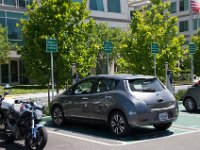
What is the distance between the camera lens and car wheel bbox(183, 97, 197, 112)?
14.4 meters

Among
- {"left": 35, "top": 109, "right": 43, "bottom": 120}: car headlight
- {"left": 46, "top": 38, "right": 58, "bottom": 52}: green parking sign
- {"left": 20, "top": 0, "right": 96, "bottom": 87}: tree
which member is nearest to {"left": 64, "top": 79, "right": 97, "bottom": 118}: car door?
{"left": 35, "top": 109, "right": 43, "bottom": 120}: car headlight

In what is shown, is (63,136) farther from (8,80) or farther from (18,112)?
(8,80)

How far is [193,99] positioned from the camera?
14414 millimetres

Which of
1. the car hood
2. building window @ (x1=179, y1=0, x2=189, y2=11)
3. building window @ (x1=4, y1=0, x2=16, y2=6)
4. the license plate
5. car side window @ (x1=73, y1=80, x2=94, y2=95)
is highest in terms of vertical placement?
building window @ (x1=179, y1=0, x2=189, y2=11)

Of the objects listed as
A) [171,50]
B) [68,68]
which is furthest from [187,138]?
[171,50]

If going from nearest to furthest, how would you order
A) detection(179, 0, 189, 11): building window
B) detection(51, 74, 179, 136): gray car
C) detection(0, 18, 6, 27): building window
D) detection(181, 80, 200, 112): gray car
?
detection(51, 74, 179, 136): gray car < detection(181, 80, 200, 112): gray car < detection(0, 18, 6, 27): building window < detection(179, 0, 189, 11): building window

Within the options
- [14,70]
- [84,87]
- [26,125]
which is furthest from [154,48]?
[14,70]

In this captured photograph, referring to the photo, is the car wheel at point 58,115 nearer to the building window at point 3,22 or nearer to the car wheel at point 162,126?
the car wheel at point 162,126

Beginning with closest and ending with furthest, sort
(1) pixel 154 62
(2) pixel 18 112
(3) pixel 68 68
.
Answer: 1. (2) pixel 18 112
2. (3) pixel 68 68
3. (1) pixel 154 62

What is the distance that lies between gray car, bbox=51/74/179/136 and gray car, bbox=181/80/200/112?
4129mm

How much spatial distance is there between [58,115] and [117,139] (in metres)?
2.77

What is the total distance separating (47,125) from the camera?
11.9 m

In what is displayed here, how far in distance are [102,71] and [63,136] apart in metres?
29.2

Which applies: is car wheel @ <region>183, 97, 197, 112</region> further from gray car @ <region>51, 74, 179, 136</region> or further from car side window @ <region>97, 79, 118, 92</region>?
car side window @ <region>97, 79, 118, 92</region>
